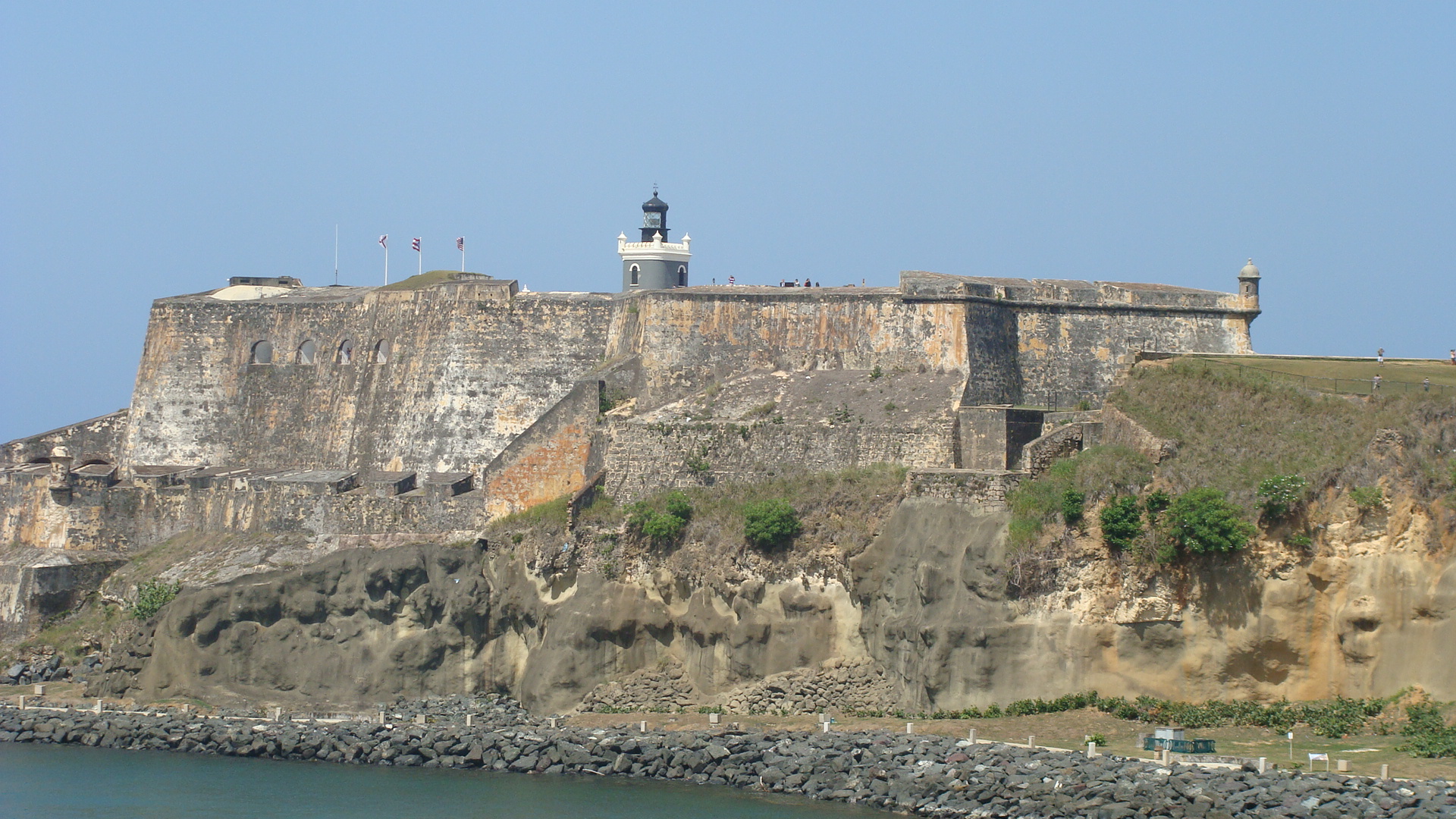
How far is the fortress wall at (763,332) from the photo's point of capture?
150ft

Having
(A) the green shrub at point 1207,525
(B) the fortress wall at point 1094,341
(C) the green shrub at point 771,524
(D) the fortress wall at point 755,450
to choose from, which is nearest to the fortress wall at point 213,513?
(D) the fortress wall at point 755,450

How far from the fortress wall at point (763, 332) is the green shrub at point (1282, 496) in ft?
35.7

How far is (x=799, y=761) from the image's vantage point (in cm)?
3728

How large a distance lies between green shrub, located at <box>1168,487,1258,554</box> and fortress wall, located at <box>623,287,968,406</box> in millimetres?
10015

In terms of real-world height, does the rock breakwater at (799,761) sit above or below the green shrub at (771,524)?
below

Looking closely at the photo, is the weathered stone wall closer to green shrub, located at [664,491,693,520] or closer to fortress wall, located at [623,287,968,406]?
green shrub, located at [664,491,693,520]

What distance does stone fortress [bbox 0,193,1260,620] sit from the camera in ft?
145

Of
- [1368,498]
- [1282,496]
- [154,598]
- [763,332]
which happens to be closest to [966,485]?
[1282,496]

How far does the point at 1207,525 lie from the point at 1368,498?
9.05 ft

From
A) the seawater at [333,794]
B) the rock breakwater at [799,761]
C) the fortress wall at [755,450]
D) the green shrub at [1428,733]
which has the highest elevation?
the fortress wall at [755,450]

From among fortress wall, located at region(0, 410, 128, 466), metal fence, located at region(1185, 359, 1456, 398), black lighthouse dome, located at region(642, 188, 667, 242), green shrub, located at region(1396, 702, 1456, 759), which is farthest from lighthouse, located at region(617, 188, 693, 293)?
green shrub, located at region(1396, 702, 1456, 759)

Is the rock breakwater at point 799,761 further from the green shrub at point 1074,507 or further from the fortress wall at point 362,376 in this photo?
the fortress wall at point 362,376

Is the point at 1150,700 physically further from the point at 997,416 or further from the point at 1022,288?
the point at 1022,288

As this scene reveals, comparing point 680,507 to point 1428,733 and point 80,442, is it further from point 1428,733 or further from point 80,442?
point 80,442
